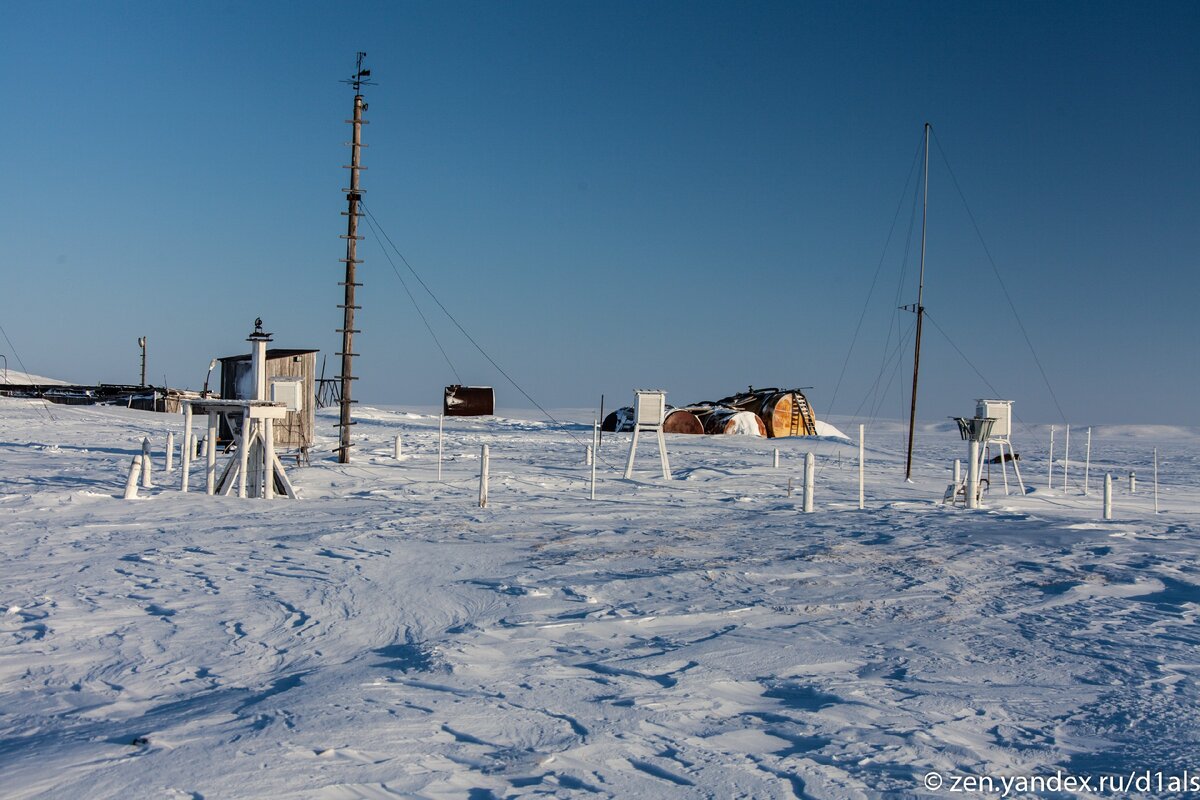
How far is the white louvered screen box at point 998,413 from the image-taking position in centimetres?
2281

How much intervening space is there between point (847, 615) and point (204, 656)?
5.31 m

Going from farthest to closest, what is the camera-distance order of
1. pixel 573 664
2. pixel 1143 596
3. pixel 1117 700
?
1. pixel 1143 596
2. pixel 573 664
3. pixel 1117 700

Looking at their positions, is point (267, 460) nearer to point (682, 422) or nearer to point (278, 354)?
point (278, 354)

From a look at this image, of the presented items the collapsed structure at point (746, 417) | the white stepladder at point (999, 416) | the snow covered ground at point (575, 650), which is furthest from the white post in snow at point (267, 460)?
the collapsed structure at point (746, 417)

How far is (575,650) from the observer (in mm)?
7062

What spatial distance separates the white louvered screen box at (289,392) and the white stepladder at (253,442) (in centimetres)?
851

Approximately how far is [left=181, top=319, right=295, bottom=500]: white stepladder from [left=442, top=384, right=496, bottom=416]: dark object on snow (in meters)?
41.2

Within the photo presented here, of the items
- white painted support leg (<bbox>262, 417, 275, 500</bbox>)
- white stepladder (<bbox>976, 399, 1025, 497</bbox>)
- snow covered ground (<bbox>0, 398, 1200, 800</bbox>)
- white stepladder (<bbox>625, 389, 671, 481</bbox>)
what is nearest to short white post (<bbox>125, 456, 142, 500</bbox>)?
snow covered ground (<bbox>0, 398, 1200, 800</bbox>)

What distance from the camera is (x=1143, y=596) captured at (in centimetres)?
911

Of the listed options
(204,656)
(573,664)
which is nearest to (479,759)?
(573,664)

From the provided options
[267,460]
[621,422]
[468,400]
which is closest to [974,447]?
[267,460]

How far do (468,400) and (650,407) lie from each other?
34.5 m

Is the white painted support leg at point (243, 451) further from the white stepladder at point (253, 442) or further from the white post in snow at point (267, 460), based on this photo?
the white post in snow at point (267, 460)

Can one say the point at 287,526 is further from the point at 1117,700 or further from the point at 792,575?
the point at 1117,700
